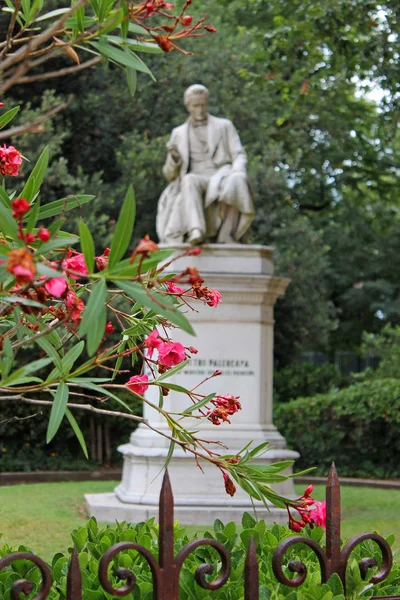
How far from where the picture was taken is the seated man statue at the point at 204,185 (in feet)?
34.9

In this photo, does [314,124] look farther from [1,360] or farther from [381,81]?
[1,360]

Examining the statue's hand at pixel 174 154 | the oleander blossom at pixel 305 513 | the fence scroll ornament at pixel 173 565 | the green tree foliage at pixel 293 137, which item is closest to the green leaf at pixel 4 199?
the fence scroll ornament at pixel 173 565

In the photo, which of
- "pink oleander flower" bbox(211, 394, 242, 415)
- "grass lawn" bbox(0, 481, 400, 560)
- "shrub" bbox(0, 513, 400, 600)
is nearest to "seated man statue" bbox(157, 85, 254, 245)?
"grass lawn" bbox(0, 481, 400, 560)

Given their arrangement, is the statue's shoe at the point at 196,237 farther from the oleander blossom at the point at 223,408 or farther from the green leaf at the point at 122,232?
the green leaf at the point at 122,232

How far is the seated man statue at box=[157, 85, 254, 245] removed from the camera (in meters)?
10.6

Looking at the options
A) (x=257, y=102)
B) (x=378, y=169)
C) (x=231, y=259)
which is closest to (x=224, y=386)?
(x=231, y=259)

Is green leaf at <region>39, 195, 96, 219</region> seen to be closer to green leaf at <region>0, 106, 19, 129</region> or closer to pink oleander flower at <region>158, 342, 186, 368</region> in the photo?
green leaf at <region>0, 106, 19, 129</region>

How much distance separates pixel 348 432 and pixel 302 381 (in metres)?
3.13

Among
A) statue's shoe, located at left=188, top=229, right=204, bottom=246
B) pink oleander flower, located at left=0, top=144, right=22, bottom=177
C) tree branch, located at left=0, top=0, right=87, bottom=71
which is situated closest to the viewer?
tree branch, located at left=0, top=0, right=87, bottom=71

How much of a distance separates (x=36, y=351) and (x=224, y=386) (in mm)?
6260

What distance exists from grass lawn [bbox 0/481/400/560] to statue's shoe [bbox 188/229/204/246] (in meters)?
2.87

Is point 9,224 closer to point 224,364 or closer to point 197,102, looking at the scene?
point 224,364

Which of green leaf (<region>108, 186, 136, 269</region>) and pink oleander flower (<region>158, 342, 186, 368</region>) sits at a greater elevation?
green leaf (<region>108, 186, 136, 269</region>)

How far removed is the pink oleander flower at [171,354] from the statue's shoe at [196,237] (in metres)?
7.49
